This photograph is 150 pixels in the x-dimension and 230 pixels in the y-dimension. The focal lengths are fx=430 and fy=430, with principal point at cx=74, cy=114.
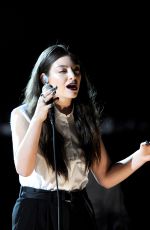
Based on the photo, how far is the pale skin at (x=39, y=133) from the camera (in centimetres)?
143

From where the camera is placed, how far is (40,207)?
1525 millimetres

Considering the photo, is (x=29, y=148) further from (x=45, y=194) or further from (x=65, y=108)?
(x=65, y=108)

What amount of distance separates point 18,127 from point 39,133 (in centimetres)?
14

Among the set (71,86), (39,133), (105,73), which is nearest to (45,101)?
(39,133)

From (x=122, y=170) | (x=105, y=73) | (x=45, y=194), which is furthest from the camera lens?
(x=105, y=73)

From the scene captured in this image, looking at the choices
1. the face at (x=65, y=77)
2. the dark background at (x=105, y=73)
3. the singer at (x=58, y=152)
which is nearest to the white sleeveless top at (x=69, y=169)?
the singer at (x=58, y=152)

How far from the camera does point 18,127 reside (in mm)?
1549

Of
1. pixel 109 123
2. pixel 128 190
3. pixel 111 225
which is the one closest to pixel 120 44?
pixel 109 123

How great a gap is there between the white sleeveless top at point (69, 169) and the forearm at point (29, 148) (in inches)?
3.7

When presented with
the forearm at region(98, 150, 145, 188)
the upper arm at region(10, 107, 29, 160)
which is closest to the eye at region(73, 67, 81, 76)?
the upper arm at region(10, 107, 29, 160)

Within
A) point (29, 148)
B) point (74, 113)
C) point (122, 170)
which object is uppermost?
point (74, 113)

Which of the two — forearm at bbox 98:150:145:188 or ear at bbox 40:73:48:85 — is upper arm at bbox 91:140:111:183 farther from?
ear at bbox 40:73:48:85

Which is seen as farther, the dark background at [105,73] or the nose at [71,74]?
the dark background at [105,73]

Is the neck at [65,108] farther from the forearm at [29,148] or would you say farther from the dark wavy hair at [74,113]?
the forearm at [29,148]
